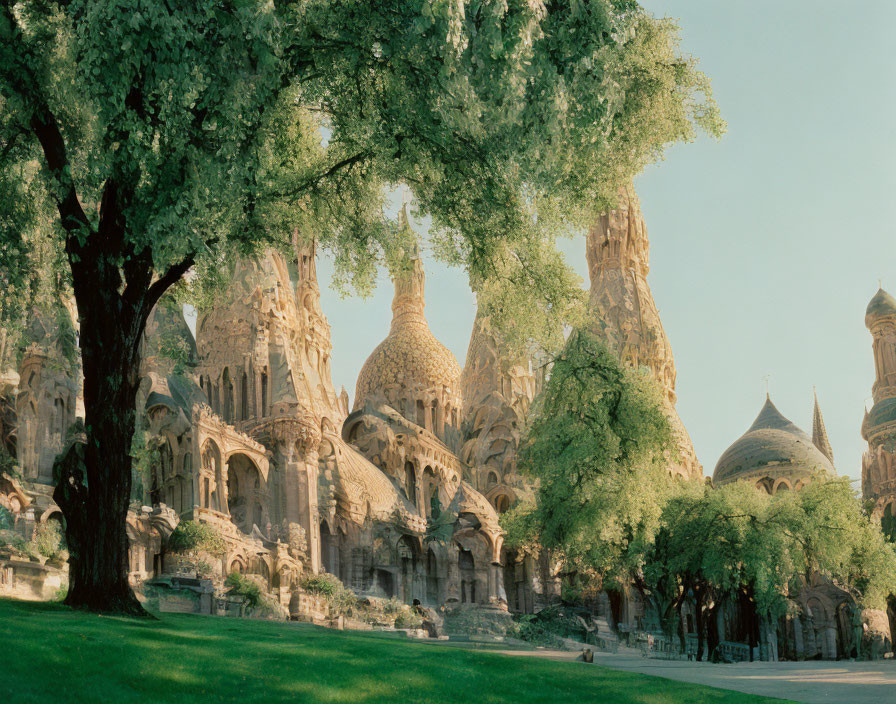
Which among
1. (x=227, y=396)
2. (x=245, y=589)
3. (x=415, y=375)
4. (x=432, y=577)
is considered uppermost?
(x=415, y=375)

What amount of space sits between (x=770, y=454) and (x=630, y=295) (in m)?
15.7

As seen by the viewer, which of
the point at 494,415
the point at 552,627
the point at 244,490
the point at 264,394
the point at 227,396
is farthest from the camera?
the point at 494,415

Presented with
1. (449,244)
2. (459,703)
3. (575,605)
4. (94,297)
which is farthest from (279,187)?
(575,605)

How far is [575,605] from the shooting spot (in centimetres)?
5153

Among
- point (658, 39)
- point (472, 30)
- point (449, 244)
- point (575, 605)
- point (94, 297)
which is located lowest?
point (575, 605)

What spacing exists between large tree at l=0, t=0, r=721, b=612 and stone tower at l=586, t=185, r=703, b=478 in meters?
56.9

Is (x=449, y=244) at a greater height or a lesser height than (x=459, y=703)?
greater

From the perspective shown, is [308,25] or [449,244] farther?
[449,244]

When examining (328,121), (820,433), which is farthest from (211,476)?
(820,433)

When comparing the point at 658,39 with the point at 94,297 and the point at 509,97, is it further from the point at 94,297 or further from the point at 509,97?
the point at 94,297

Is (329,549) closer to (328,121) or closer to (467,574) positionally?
(467,574)

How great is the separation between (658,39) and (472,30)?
6.08 metres

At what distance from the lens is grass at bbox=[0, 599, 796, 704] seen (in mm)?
11000

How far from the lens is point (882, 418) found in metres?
79.4
